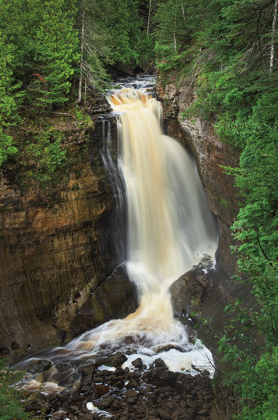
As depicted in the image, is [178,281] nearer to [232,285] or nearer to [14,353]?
[232,285]

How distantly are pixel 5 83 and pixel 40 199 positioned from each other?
392 cm

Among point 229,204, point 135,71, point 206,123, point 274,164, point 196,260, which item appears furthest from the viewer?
point 135,71

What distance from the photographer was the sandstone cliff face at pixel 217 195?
10164 mm

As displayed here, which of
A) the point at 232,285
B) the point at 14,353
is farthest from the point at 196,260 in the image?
the point at 14,353

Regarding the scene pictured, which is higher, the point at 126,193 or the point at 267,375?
the point at 126,193

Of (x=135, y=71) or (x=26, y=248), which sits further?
(x=135, y=71)

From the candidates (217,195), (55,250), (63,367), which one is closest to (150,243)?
(217,195)

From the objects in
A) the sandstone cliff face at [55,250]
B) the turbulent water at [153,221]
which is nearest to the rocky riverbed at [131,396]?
the turbulent water at [153,221]

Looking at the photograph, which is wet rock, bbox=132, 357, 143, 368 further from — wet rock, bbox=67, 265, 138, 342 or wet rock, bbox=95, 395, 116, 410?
wet rock, bbox=67, 265, 138, 342

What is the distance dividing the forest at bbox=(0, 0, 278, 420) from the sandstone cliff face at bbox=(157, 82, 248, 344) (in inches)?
19.8

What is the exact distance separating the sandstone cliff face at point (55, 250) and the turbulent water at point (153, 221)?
98cm

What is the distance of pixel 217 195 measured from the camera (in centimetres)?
1171

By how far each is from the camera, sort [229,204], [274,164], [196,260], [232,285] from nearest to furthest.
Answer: [274,164]
[232,285]
[229,204]
[196,260]

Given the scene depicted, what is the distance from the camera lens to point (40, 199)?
11.1m
